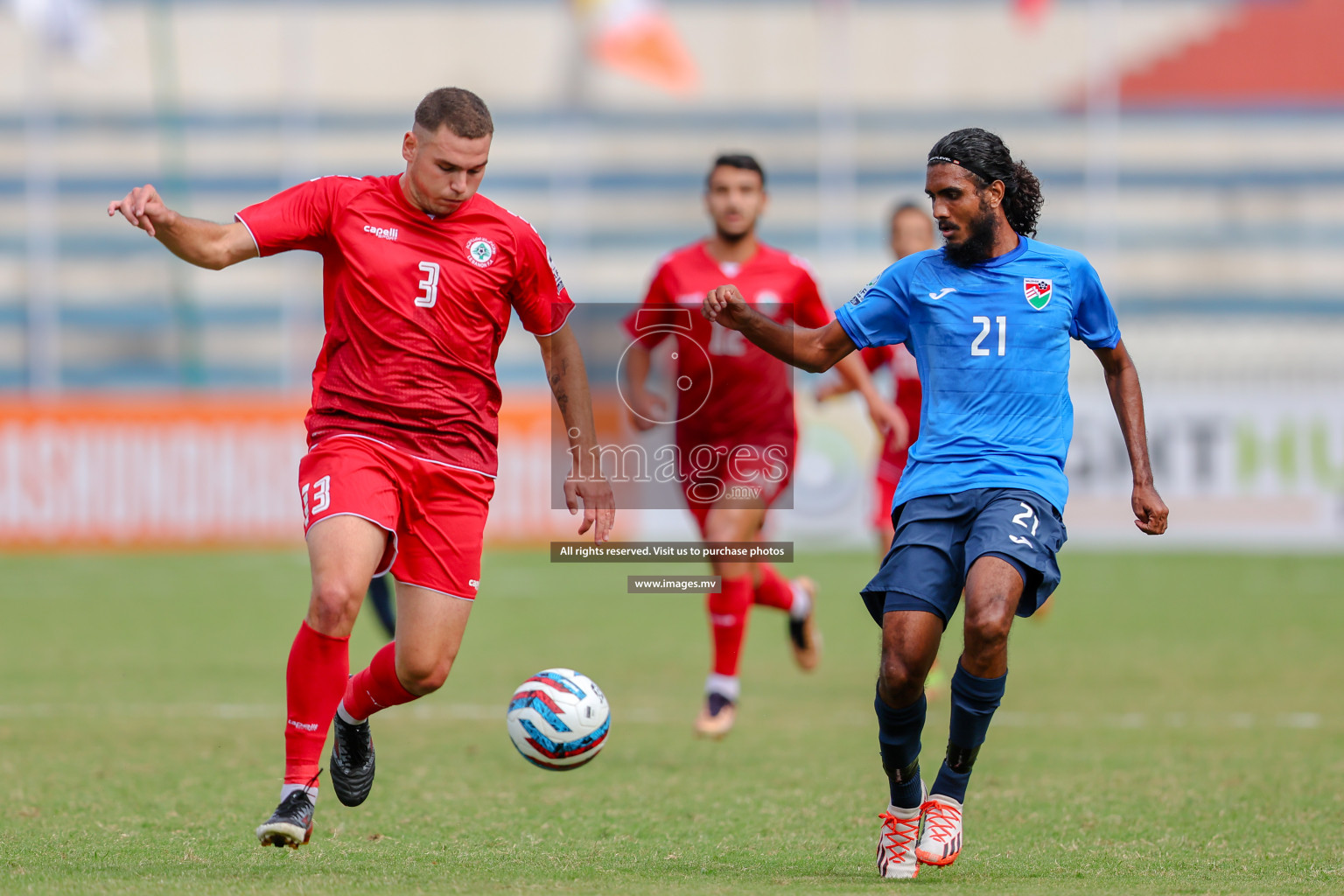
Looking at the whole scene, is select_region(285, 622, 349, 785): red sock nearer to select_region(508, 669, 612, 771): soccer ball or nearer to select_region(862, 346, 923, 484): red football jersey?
select_region(508, 669, 612, 771): soccer ball

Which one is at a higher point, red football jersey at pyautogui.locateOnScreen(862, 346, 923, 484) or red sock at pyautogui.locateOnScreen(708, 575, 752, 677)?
red football jersey at pyautogui.locateOnScreen(862, 346, 923, 484)

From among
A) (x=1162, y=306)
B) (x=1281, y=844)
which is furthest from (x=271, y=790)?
(x=1162, y=306)

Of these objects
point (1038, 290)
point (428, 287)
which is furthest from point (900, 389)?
point (428, 287)

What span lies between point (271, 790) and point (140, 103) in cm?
2320

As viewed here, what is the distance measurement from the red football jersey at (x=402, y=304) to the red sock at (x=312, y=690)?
Result: 72 cm

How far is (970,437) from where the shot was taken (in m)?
5.62

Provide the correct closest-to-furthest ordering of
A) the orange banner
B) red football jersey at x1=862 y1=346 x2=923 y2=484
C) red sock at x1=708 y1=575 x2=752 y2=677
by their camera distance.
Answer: red sock at x1=708 y1=575 x2=752 y2=677 → red football jersey at x1=862 y1=346 x2=923 y2=484 → the orange banner

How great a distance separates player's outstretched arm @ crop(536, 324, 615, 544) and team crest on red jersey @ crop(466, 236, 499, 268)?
1.29 feet

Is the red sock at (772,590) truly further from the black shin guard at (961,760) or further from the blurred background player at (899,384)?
the black shin guard at (961,760)

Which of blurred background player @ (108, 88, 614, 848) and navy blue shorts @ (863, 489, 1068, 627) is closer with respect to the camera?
navy blue shorts @ (863, 489, 1068, 627)

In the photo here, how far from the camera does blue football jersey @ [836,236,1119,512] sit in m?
5.60

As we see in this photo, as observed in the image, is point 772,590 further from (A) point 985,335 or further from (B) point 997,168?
(B) point 997,168

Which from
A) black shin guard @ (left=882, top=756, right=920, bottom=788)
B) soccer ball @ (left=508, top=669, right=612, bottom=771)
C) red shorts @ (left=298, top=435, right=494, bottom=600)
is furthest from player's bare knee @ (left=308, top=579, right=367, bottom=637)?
black shin guard @ (left=882, top=756, right=920, bottom=788)

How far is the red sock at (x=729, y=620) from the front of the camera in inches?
338
